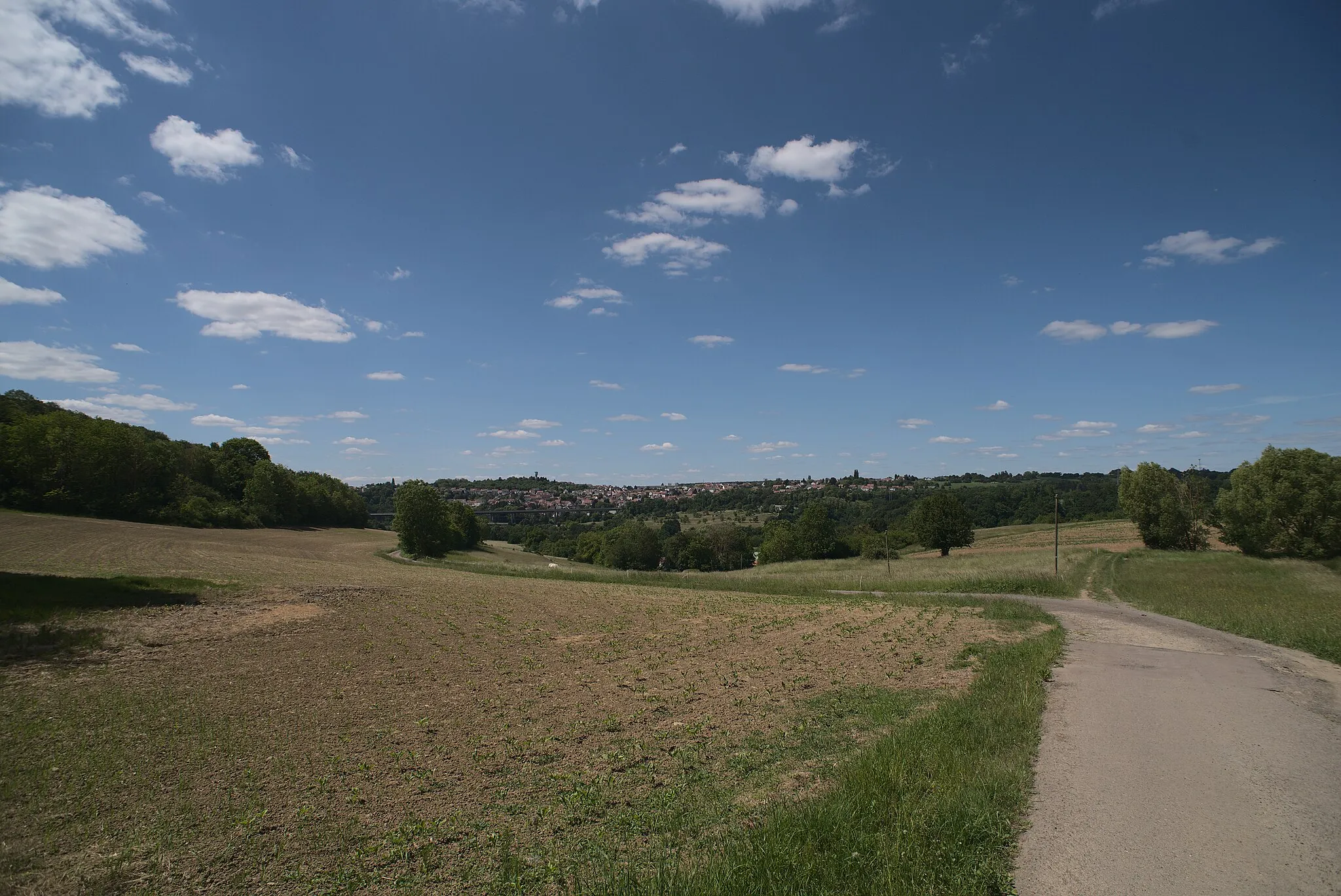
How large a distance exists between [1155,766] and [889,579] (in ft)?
131

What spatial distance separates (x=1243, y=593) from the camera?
30.9 meters

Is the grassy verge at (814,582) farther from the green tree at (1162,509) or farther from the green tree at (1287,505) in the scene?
the green tree at (1162,509)

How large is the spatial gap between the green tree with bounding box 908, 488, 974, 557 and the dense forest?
91.1 metres

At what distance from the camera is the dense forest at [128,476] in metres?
63.4

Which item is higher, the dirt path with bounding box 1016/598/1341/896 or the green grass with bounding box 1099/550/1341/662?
the dirt path with bounding box 1016/598/1341/896

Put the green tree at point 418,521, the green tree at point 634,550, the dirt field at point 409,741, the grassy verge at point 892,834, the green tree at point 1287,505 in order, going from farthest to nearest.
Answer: the green tree at point 634,550 < the green tree at point 418,521 < the green tree at point 1287,505 < the dirt field at point 409,741 < the grassy verge at point 892,834

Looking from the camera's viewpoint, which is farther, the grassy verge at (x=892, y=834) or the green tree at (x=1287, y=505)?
the green tree at (x=1287, y=505)

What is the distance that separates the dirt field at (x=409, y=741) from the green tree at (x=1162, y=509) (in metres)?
54.6

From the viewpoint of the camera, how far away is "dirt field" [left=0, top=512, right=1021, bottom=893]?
6.33m

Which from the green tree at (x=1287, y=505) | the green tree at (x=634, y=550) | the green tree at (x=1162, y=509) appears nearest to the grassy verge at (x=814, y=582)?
the green tree at (x=1287, y=505)

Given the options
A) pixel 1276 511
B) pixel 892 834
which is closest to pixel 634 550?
pixel 1276 511

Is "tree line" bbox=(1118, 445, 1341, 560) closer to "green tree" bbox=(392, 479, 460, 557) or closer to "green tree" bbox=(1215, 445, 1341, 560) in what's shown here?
"green tree" bbox=(1215, 445, 1341, 560)

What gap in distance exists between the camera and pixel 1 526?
49.3 metres

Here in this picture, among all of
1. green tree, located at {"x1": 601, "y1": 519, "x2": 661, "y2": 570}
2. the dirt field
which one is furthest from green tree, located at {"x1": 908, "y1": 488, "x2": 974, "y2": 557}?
the dirt field
